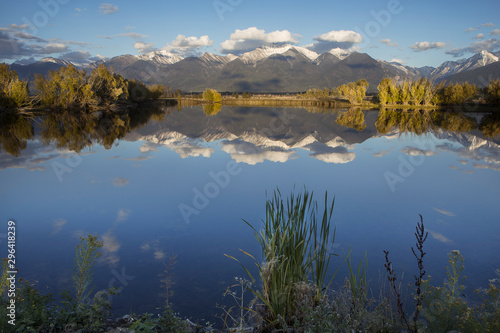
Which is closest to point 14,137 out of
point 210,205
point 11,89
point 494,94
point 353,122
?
point 210,205

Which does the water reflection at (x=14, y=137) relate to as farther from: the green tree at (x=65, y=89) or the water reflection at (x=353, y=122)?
the water reflection at (x=353, y=122)

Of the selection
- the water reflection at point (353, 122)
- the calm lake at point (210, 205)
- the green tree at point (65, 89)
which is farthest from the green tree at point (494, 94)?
the green tree at point (65, 89)

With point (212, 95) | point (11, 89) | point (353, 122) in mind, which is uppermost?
point (212, 95)

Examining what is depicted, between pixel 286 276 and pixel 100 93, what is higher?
pixel 100 93

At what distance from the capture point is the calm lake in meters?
6.48

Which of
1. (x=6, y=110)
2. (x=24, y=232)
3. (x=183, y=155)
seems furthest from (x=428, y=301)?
(x=6, y=110)

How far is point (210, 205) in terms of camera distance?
10.7m

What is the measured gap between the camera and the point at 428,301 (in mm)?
4109

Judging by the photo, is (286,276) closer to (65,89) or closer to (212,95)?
(65,89)

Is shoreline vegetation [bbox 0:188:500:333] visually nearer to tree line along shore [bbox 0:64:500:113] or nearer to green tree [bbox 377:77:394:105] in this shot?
tree line along shore [bbox 0:64:500:113]

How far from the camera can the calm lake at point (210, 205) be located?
255 inches

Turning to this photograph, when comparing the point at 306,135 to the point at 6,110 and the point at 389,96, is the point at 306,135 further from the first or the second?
the point at 389,96

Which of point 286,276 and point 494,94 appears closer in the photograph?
point 286,276

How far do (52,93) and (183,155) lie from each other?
40.3 meters
